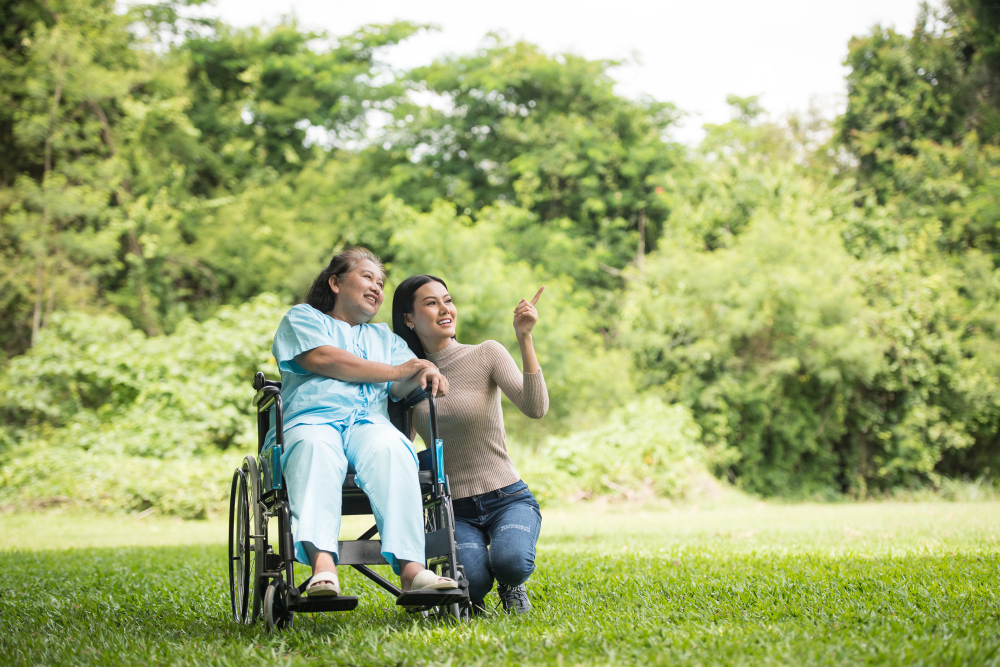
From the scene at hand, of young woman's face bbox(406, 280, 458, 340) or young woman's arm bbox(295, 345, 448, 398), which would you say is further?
young woman's face bbox(406, 280, 458, 340)

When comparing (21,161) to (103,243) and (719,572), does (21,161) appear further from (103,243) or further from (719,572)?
(719,572)

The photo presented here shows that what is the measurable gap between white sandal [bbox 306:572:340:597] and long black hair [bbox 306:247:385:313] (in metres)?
1.13

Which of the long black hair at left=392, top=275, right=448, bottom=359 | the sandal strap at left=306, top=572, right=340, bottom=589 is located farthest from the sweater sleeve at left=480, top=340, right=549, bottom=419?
the sandal strap at left=306, top=572, right=340, bottom=589

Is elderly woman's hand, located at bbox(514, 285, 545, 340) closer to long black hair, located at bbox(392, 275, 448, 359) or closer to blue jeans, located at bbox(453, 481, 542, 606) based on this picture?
long black hair, located at bbox(392, 275, 448, 359)

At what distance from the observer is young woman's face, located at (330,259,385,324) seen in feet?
10.1

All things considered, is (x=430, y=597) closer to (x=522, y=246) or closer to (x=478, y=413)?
(x=478, y=413)

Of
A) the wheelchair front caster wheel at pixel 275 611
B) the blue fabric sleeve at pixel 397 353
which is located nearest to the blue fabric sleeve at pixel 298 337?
the blue fabric sleeve at pixel 397 353

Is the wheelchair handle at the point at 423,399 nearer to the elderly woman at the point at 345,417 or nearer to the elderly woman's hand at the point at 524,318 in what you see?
the elderly woman at the point at 345,417

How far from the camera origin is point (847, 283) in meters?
11.4

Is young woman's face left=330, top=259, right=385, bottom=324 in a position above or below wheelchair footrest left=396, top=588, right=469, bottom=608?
above

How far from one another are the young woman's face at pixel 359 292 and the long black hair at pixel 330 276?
2 centimetres

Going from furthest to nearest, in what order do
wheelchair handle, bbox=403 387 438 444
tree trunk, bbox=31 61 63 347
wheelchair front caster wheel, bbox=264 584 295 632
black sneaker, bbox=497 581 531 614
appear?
tree trunk, bbox=31 61 63 347, black sneaker, bbox=497 581 531 614, wheelchair handle, bbox=403 387 438 444, wheelchair front caster wheel, bbox=264 584 295 632

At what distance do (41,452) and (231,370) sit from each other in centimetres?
239

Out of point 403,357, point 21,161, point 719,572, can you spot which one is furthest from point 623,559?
point 21,161
